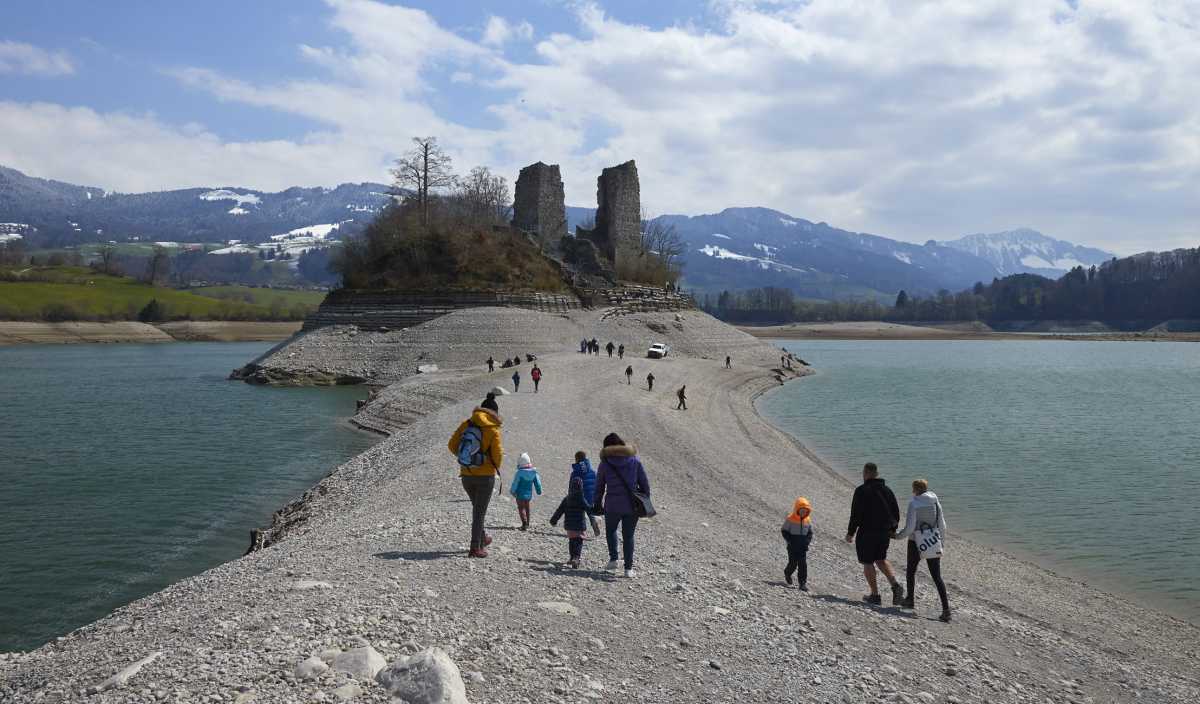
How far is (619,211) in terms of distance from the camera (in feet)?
246

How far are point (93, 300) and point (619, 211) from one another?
352 feet

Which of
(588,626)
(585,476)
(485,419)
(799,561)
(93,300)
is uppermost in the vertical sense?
(93,300)

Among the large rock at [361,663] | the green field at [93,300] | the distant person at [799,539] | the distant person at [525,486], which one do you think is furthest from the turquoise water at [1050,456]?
the green field at [93,300]

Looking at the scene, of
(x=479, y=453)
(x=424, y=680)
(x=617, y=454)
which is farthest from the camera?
(x=479, y=453)

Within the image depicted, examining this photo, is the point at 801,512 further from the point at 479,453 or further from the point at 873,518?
the point at 479,453

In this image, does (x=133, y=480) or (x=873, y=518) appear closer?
(x=873, y=518)

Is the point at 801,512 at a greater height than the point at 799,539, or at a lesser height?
greater

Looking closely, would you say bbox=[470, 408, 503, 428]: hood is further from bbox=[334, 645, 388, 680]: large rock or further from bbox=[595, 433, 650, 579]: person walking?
bbox=[334, 645, 388, 680]: large rock

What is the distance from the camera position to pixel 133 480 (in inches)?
901

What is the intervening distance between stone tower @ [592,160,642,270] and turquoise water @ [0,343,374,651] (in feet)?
112

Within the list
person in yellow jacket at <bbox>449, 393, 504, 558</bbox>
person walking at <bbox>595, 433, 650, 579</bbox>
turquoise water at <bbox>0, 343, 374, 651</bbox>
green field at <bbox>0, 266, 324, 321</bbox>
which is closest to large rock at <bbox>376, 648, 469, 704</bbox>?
person in yellow jacket at <bbox>449, 393, 504, 558</bbox>

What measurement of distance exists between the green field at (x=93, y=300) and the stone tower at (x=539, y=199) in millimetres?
89344

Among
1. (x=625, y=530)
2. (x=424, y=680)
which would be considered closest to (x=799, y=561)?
(x=625, y=530)

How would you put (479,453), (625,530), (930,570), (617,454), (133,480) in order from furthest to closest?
1. (133,480)
2. (930,570)
3. (625,530)
4. (479,453)
5. (617,454)
